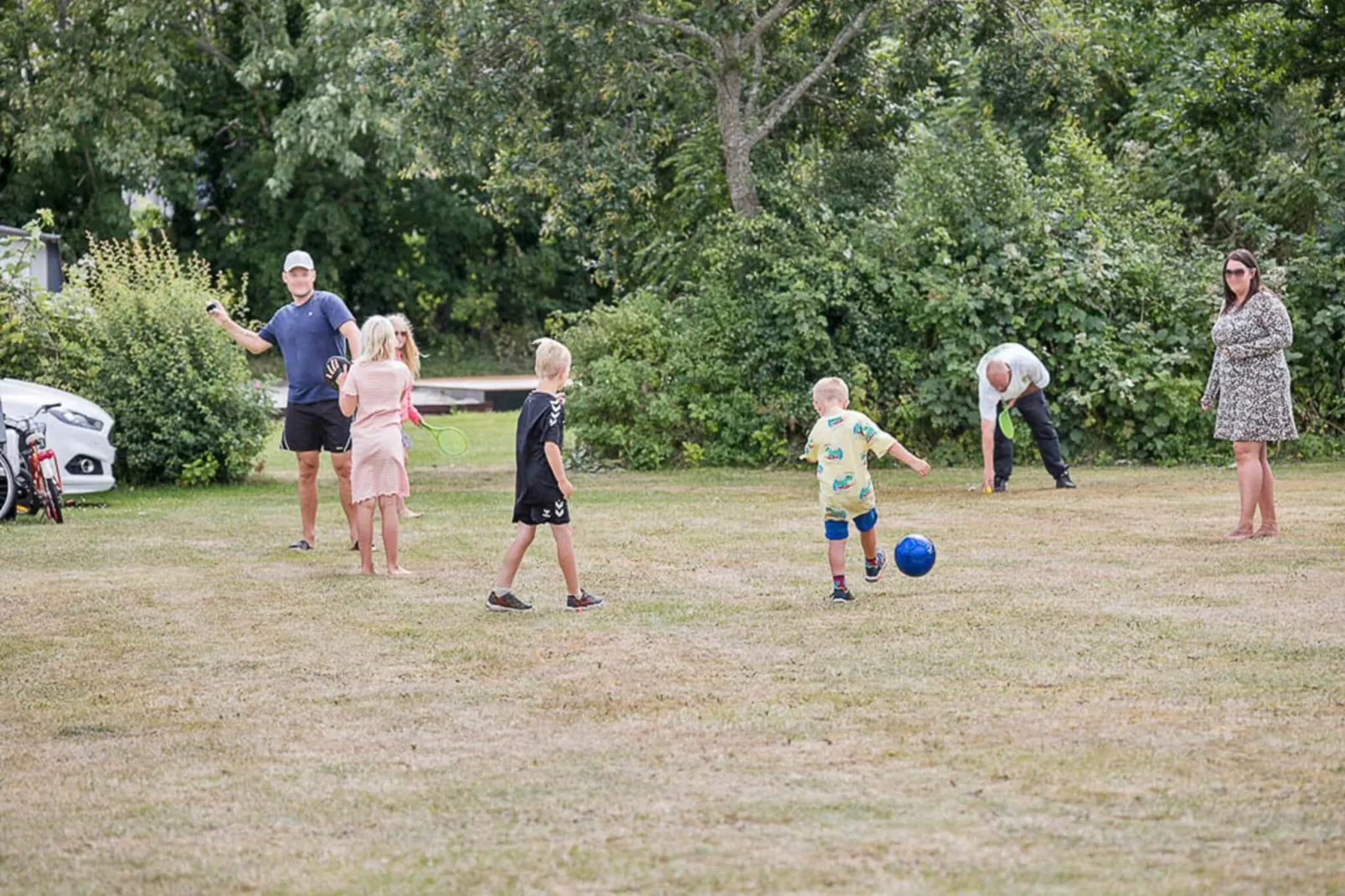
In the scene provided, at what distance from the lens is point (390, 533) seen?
10477 millimetres

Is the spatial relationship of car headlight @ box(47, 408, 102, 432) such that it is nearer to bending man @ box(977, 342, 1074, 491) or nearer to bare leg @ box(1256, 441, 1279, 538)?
bending man @ box(977, 342, 1074, 491)

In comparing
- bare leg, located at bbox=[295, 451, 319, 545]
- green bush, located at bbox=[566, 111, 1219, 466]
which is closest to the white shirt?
green bush, located at bbox=[566, 111, 1219, 466]

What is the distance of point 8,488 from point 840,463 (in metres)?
7.55

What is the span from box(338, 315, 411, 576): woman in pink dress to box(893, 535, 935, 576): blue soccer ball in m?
2.94

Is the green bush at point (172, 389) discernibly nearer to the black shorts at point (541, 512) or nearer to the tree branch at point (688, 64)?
the tree branch at point (688, 64)

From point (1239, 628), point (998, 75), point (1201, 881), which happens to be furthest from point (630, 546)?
point (998, 75)

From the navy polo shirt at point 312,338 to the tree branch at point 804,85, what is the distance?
8.37 meters

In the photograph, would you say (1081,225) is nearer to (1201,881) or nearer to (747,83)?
(747,83)

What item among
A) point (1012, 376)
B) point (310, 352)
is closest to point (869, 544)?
point (310, 352)

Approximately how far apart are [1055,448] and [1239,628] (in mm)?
7400

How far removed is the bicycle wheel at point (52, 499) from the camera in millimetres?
13438

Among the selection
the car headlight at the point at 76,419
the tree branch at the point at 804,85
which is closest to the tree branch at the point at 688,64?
the tree branch at the point at 804,85

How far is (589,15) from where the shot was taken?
17.3 meters

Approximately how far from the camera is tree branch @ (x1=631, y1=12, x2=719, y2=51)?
1767 centimetres
